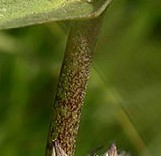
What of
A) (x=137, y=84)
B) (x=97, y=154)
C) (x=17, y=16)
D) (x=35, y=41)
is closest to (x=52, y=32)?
(x=35, y=41)

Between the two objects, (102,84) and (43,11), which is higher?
(102,84)

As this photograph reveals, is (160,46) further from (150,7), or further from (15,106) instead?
Answer: (15,106)

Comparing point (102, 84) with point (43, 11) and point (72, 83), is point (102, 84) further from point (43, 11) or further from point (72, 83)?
point (43, 11)

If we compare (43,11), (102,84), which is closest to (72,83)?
(43,11)

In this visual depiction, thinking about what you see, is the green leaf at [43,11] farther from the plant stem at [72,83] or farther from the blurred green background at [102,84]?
the blurred green background at [102,84]

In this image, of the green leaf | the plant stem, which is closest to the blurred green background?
the plant stem

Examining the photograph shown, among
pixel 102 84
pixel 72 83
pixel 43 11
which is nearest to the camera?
pixel 43 11
